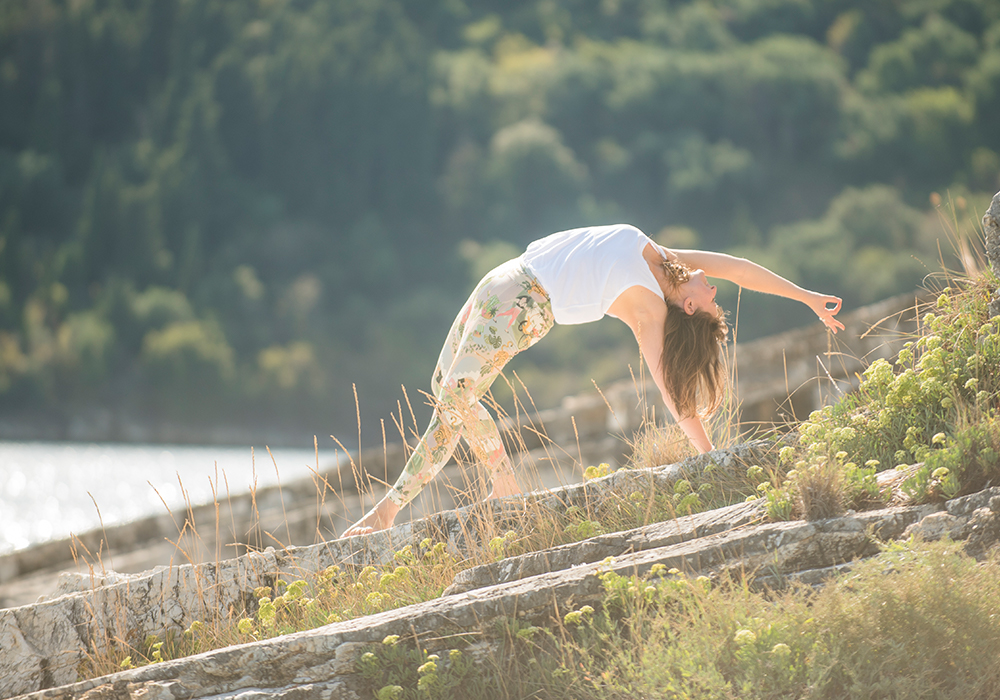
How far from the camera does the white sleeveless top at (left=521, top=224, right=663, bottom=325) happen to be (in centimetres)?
336

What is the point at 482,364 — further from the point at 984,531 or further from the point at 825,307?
the point at 984,531

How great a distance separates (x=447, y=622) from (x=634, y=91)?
78.3m

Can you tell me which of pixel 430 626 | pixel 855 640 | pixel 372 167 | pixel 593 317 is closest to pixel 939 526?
pixel 855 640

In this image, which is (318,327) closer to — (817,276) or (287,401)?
(287,401)

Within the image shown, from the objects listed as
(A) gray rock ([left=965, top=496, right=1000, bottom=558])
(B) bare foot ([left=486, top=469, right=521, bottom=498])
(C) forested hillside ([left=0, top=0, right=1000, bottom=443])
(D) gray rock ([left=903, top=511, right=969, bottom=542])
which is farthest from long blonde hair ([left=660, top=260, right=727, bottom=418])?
(C) forested hillside ([left=0, top=0, right=1000, bottom=443])

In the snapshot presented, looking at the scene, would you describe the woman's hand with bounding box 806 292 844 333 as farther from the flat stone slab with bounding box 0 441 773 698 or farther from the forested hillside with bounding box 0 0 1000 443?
the forested hillside with bounding box 0 0 1000 443

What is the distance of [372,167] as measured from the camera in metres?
85.8

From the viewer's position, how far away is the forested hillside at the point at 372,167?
64188 millimetres

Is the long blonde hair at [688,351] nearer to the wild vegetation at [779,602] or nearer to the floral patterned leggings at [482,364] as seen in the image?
the wild vegetation at [779,602]

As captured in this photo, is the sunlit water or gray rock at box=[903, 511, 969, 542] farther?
the sunlit water

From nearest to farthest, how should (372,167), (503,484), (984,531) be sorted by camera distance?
(984,531) < (503,484) < (372,167)

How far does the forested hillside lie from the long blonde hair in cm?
5424

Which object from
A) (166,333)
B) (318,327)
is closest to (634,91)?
(318,327)

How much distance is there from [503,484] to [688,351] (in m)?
1.05
